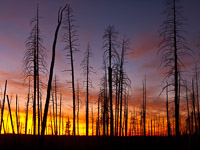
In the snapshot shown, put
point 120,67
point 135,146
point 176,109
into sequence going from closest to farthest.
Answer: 1. point 176,109
2. point 135,146
3. point 120,67

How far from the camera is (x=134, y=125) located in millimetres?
51156

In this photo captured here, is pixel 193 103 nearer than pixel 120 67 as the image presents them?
No

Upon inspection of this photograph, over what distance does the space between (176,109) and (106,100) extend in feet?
43.7

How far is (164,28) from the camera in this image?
700 inches

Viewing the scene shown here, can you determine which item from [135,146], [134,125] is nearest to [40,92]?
[135,146]

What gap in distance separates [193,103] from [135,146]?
10.1m

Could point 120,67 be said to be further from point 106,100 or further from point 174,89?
point 174,89

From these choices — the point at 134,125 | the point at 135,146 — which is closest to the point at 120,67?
the point at 135,146

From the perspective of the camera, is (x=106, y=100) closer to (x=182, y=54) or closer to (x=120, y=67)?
(x=120, y=67)

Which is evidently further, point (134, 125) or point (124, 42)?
point (134, 125)

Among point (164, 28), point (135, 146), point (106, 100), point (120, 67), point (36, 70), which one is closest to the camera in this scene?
point (164, 28)

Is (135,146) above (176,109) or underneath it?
underneath

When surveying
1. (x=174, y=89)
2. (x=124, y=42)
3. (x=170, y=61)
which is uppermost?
(x=124, y=42)

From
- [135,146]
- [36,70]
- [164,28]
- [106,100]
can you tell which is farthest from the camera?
[106,100]
